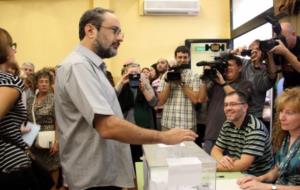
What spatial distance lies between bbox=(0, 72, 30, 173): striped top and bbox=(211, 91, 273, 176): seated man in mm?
1025

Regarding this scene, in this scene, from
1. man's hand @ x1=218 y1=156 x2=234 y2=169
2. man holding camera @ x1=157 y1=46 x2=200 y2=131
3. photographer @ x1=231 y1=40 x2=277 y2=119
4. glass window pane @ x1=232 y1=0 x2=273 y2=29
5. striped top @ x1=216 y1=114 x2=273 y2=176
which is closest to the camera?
man's hand @ x1=218 y1=156 x2=234 y2=169

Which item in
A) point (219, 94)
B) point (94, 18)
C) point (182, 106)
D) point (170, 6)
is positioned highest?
point (170, 6)

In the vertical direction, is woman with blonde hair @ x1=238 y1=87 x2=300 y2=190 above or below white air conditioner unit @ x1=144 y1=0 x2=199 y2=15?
below

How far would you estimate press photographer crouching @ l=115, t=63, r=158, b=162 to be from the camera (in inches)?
129

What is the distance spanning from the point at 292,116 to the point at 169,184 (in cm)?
94

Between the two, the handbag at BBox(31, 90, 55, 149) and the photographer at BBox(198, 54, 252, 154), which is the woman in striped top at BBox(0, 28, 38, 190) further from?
the photographer at BBox(198, 54, 252, 154)

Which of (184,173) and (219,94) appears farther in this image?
(219,94)

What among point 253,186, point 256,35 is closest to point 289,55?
point 253,186

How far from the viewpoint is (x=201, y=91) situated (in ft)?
10.7

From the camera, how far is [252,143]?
213 cm

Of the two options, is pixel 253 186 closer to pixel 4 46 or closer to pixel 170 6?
pixel 4 46

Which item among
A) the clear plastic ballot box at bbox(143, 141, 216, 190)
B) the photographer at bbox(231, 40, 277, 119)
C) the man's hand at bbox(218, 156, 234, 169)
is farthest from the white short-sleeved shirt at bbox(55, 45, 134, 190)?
the photographer at bbox(231, 40, 277, 119)

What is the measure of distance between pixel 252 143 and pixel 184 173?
109 cm

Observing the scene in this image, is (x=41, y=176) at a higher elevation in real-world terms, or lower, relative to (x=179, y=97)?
lower
